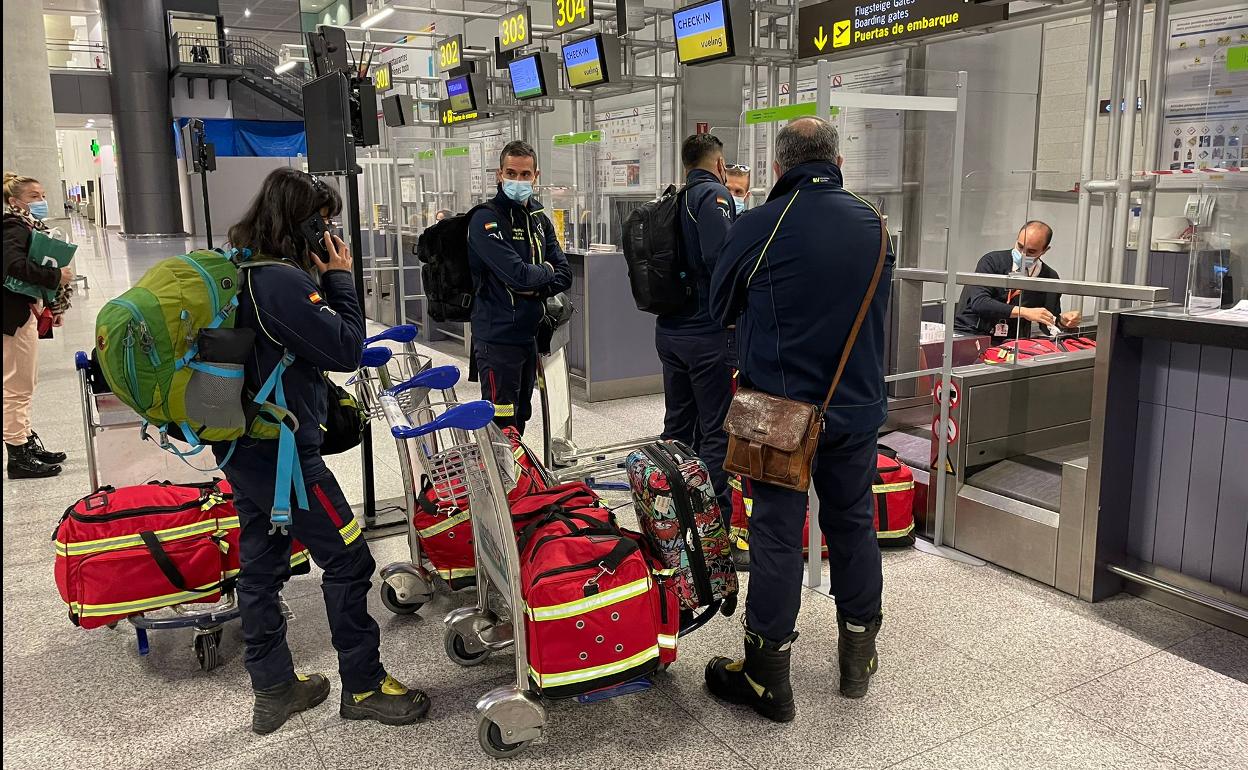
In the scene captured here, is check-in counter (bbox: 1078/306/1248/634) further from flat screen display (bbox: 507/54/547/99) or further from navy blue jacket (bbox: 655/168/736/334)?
flat screen display (bbox: 507/54/547/99)

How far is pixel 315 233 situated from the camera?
252 cm

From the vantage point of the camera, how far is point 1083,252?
501 cm

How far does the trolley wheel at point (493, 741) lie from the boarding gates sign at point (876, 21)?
490 cm

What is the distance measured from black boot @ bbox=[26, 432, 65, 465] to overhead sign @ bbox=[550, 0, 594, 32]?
4.86 metres

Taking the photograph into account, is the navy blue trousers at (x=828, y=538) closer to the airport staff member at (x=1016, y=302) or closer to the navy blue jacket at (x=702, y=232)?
the navy blue jacket at (x=702, y=232)

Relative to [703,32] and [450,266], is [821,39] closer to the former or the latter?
[703,32]

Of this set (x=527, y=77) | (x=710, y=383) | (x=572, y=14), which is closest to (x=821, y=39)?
(x=572, y=14)

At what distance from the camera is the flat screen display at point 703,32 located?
6.00m

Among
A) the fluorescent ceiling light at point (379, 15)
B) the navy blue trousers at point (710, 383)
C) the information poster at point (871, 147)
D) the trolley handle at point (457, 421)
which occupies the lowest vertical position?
the navy blue trousers at point (710, 383)

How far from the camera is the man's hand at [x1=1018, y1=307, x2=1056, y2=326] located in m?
4.12

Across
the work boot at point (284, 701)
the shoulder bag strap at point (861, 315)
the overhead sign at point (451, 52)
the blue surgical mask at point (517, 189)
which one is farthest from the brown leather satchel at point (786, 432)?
the overhead sign at point (451, 52)

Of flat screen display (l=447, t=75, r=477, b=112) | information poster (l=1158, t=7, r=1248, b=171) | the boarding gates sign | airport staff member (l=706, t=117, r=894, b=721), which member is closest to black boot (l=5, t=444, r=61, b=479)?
airport staff member (l=706, t=117, r=894, b=721)

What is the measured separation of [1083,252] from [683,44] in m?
2.98

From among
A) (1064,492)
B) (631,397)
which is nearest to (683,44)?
(631,397)
